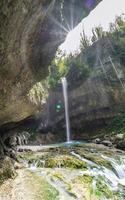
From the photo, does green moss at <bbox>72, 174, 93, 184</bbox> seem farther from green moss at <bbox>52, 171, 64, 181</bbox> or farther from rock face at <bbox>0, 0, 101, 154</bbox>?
rock face at <bbox>0, 0, 101, 154</bbox>

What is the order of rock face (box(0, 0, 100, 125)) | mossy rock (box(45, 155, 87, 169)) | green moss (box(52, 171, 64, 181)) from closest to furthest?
1. rock face (box(0, 0, 100, 125))
2. green moss (box(52, 171, 64, 181))
3. mossy rock (box(45, 155, 87, 169))

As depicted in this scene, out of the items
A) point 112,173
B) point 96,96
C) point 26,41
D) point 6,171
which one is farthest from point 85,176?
point 96,96

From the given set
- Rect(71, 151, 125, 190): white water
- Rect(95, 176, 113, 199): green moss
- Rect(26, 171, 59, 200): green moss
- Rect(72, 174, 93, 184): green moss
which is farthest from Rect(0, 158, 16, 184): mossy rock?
Rect(95, 176, 113, 199): green moss

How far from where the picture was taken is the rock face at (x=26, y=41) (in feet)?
18.8

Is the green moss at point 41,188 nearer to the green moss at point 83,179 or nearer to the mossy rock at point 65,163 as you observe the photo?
the green moss at point 83,179

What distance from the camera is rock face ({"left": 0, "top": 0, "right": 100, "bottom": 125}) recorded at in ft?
18.8

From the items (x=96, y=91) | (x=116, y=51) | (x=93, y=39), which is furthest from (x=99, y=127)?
(x=93, y=39)

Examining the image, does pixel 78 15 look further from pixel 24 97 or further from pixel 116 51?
pixel 116 51

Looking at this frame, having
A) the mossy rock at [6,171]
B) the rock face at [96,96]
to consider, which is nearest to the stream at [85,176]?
the mossy rock at [6,171]

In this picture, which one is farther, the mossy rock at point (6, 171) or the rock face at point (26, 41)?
the mossy rock at point (6, 171)

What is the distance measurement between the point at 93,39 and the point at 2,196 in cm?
3140

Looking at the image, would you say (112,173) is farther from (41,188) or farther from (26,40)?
(26,40)

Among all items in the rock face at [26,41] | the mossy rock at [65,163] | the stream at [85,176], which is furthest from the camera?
the mossy rock at [65,163]

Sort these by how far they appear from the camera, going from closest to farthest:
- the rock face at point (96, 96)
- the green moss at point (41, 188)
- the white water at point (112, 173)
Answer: the green moss at point (41, 188), the white water at point (112, 173), the rock face at point (96, 96)
